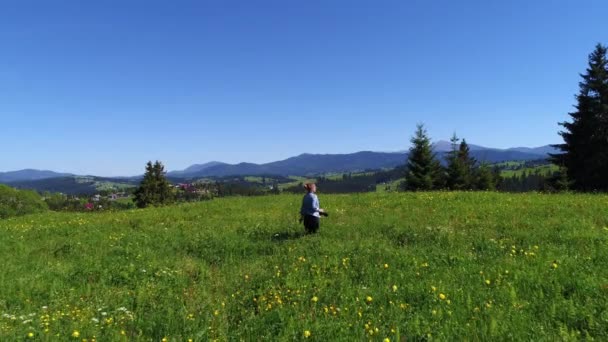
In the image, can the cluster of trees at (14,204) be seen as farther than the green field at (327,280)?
Yes

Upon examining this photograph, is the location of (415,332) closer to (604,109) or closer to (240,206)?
(240,206)

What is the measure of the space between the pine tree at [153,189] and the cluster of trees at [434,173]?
4411 cm

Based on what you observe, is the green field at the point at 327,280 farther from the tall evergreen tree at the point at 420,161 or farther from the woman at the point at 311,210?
the tall evergreen tree at the point at 420,161

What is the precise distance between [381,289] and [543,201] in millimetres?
14705

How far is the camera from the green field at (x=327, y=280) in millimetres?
6371

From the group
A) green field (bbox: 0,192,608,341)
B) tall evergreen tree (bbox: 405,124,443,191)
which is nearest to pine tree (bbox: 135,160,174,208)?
tall evergreen tree (bbox: 405,124,443,191)

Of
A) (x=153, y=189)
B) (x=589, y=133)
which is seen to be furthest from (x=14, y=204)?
(x=589, y=133)

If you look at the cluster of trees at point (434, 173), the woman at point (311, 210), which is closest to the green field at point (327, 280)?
the woman at point (311, 210)

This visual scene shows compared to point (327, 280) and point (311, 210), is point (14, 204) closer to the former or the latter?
point (311, 210)

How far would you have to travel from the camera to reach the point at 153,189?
244 ft

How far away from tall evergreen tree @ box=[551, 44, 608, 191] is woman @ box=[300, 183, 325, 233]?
3578cm

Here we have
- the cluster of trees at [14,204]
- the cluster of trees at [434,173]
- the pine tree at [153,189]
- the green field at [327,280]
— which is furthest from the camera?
the pine tree at [153,189]

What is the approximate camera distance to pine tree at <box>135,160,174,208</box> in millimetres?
72688

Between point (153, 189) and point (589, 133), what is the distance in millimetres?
66082
